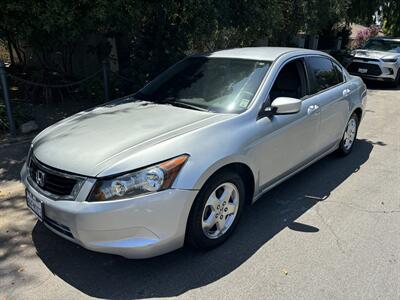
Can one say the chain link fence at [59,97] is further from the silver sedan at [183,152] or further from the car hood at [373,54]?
the car hood at [373,54]

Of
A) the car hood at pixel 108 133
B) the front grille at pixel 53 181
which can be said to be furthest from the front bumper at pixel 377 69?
the front grille at pixel 53 181

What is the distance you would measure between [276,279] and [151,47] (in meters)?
5.16

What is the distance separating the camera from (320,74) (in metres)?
4.63

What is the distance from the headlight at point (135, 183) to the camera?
262 cm

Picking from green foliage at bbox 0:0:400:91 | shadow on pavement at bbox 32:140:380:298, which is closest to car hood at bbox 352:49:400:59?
green foliage at bbox 0:0:400:91

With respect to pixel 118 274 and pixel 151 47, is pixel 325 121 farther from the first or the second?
pixel 151 47

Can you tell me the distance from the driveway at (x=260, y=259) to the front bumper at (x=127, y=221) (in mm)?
344

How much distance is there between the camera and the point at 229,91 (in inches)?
146

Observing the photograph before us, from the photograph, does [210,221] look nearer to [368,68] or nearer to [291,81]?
[291,81]

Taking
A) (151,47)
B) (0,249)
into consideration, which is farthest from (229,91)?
(151,47)

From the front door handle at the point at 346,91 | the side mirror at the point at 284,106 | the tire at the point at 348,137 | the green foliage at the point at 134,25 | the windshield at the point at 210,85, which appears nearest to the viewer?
the side mirror at the point at 284,106

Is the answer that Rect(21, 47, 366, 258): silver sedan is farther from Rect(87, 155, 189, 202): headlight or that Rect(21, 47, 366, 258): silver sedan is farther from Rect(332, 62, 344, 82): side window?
Rect(332, 62, 344, 82): side window

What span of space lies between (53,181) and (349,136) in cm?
421

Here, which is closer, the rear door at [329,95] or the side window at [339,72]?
the rear door at [329,95]
